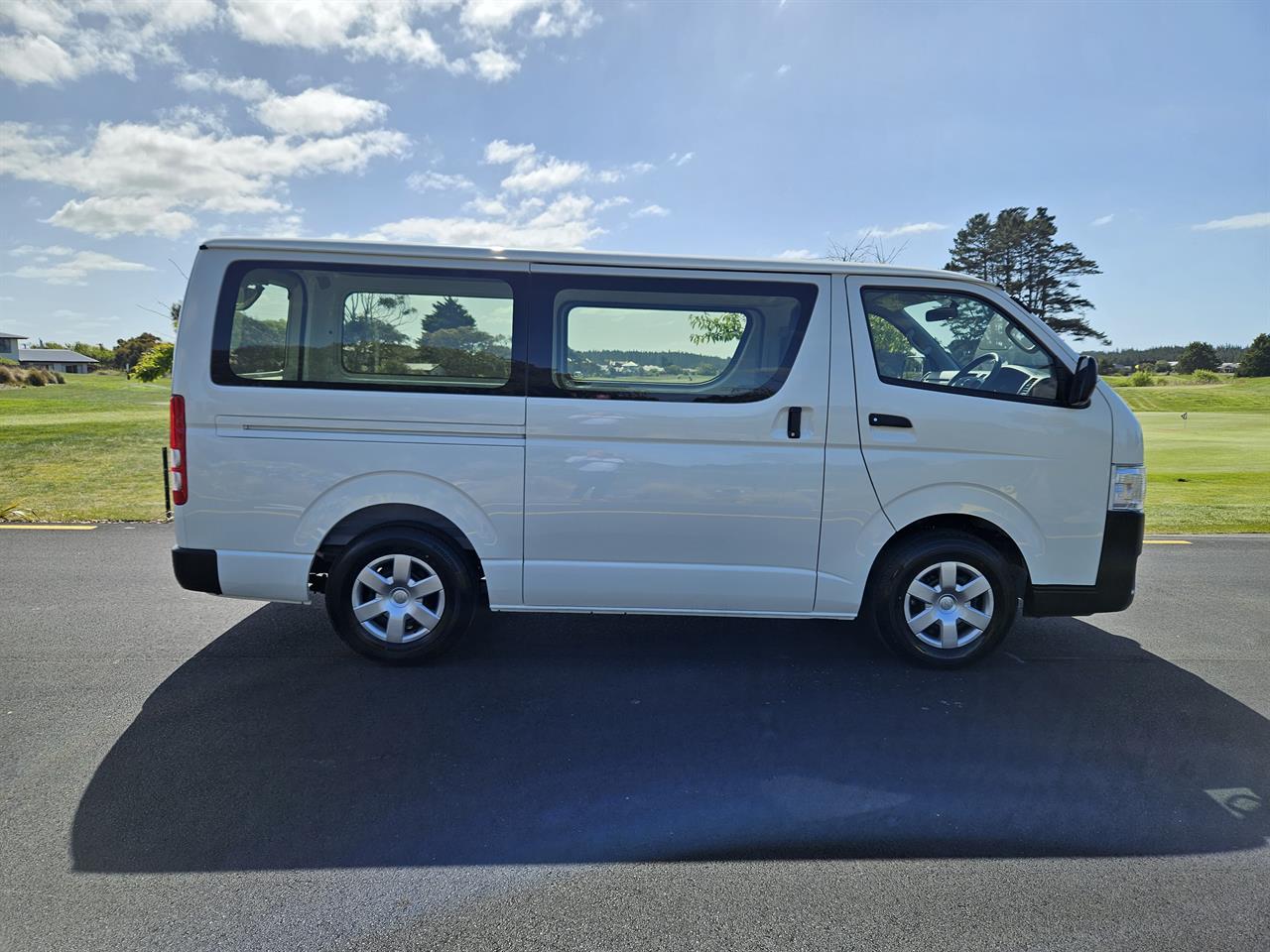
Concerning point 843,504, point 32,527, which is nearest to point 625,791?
point 843,504

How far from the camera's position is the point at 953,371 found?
4488 mm

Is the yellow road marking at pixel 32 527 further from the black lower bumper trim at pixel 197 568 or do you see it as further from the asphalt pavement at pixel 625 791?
the black lower bumper trim at pixel 197 568

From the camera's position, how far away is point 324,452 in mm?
4391

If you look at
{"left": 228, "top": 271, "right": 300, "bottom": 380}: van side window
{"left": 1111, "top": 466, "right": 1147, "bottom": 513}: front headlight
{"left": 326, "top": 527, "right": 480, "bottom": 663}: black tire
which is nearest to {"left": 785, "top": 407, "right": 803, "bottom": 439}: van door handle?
{"left": 1111, "top": 466, "right": 1147, "bottom": 513}: front headlight

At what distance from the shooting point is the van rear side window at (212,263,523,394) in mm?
4402

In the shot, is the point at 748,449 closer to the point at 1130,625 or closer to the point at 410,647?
the point at 410,647

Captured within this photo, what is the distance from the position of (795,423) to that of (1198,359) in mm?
89133

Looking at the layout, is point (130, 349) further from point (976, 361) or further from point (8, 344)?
point (976, 361)

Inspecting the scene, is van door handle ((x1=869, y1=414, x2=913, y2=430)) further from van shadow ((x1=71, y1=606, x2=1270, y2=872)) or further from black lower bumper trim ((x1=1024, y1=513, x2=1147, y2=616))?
van shadow ((x1=71, y1=606, x2=1270, y2=872))

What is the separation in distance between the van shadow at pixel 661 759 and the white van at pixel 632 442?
1.36 ft

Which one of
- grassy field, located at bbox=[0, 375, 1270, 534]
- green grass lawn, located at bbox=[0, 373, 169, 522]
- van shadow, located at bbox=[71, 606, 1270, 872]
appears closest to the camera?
van shadow, located at bbox=[71, 606, 1270, 872]

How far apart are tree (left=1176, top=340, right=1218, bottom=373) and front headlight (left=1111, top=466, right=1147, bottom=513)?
8564cm

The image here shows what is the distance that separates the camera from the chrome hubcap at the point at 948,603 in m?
4.51

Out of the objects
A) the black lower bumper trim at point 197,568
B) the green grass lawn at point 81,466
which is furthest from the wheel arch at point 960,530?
the green grass lawn at point 81,466
